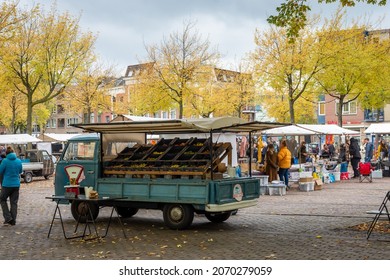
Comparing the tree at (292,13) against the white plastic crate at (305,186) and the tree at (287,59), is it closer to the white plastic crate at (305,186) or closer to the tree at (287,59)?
the white plastic crate at (305,186)

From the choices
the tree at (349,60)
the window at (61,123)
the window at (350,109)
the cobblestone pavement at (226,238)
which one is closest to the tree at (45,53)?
the tree at (349,60)

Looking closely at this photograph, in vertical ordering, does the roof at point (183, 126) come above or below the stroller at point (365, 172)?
above

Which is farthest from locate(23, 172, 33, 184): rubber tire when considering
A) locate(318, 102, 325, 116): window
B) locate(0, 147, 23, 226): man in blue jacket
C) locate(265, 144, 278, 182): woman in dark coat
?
locate(318, 102, 325, 116): window

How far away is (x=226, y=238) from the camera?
1133 cm

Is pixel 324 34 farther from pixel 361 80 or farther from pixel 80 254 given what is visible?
pixel 80 254

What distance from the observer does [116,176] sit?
1391cm

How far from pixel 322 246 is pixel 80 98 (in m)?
45.8

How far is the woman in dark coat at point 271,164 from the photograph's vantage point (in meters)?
20.6

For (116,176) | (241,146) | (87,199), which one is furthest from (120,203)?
(241,146)

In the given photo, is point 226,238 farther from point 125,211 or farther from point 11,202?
point 11,202

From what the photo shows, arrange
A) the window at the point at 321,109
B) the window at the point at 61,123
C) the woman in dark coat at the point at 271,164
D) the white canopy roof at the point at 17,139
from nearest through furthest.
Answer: the woman in dark coat at the point at 271,164 < the white canopy roof at the point at 17,139 < the window at the point at 321,109 < the window at the point at 61,123

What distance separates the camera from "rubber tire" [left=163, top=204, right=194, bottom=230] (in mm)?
12570

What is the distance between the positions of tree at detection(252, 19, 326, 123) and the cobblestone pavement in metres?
19.8

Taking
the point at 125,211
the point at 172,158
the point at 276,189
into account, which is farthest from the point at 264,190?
the point at 172,158
